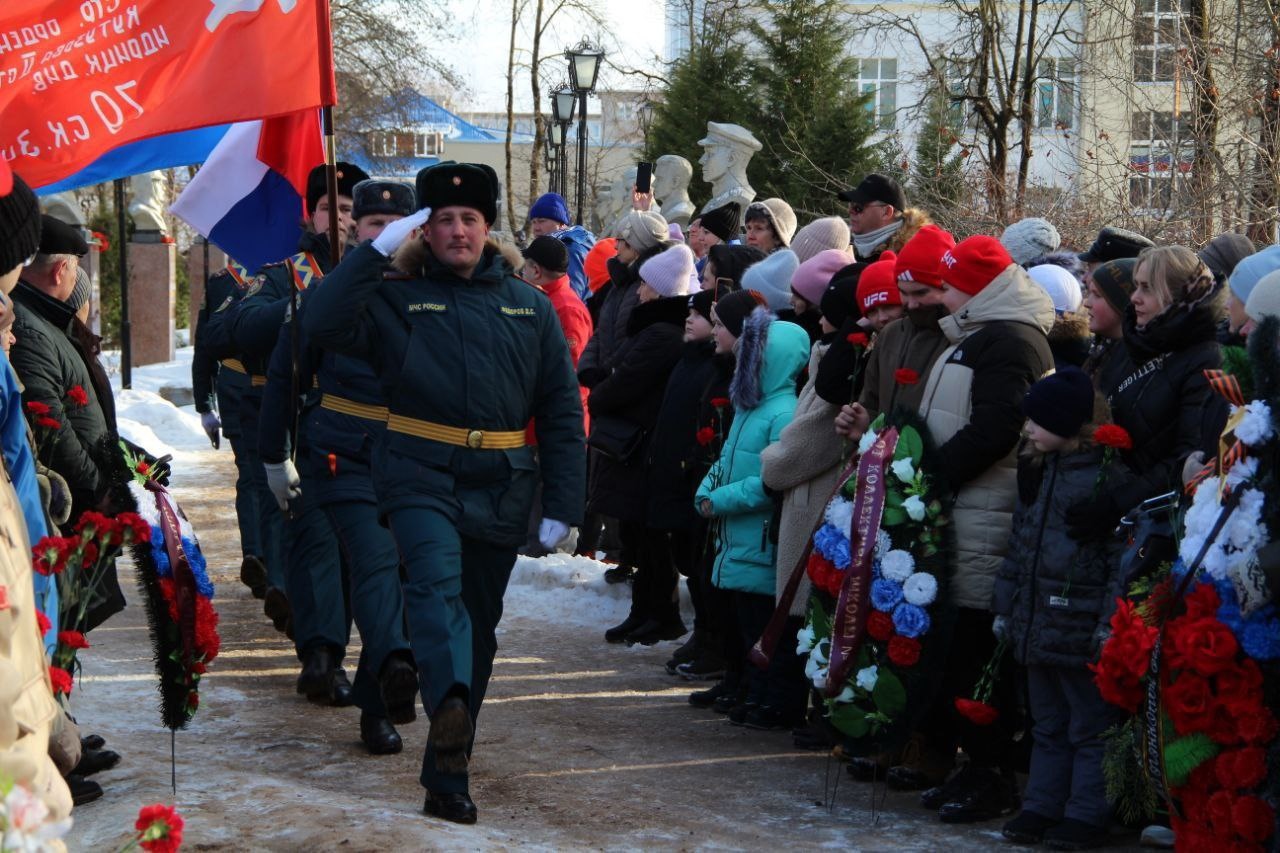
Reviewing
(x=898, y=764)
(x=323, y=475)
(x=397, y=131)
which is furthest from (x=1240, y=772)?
(x=397, y=131)

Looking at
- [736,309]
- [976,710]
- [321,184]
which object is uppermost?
[321,184]

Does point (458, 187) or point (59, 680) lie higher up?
point (458, 187)

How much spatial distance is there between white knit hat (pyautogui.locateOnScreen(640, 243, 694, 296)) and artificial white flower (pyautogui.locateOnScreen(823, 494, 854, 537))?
289 centimetres

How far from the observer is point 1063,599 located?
5.38 m

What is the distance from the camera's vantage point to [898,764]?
6.29 metres

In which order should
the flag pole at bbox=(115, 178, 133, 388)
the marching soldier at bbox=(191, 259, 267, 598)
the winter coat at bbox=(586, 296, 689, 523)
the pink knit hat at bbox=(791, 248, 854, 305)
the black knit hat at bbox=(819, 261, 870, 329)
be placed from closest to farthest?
the black knit hat at bbox=(819, 261, 870, 329), the pink knit hat at bbox=(791, 248, 854, 305), the winter coat at bbox=(586, 296, 689, 523), the marching soldier at bbox=(191, 259, 267, 598), the flag pole at bbox=(115, 178, 133, 388)

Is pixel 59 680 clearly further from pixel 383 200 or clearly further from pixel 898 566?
pixel 383 200

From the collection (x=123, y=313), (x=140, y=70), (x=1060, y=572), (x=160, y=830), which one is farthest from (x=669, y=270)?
(x=123, y=313)

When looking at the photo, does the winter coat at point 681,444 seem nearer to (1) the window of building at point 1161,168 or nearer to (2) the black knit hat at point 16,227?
(2) the black knit hat at point 16,227

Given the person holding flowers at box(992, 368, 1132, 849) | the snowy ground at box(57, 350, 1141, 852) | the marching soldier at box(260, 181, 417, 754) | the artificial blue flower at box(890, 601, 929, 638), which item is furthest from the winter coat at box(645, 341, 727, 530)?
the person holding flowers at box(992, 368, 1132, 849)

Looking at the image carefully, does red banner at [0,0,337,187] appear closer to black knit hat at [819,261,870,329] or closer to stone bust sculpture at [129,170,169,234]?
black knit hat at [819,261,870,329]

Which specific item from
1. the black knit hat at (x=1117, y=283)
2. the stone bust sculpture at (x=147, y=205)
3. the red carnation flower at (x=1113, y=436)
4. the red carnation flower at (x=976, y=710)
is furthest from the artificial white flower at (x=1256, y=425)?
the stone bust sculpture at (x=147, y=205)

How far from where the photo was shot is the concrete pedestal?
27000mm

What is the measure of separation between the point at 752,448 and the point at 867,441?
1414mm
